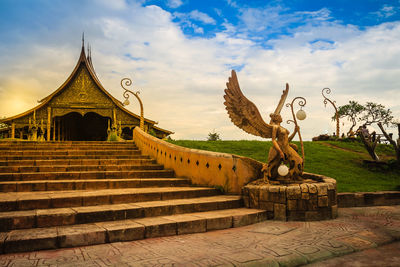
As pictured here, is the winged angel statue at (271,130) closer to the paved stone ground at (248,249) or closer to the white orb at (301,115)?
the white orb at (301,115)

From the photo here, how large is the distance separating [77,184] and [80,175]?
0.87m

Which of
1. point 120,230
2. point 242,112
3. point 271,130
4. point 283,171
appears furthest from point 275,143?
point 120,230

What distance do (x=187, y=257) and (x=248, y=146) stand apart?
12.2 metres

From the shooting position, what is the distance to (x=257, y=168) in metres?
A: 6.23

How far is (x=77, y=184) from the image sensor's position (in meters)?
5.98

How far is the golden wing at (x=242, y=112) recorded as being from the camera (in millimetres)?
6044

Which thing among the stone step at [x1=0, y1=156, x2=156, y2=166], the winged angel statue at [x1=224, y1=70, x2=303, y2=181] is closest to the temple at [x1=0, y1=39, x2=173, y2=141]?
the stone step at [x1=0, y1=156, x2=156, y2=166]

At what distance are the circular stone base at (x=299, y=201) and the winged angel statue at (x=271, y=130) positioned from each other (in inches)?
23.2

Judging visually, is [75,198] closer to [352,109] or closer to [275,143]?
[275,143]

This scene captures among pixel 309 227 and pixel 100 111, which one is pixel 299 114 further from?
pixel 100 111

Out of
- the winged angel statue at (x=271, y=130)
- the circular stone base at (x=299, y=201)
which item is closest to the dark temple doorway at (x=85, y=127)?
the winged angel statue at (x=271, y=130)

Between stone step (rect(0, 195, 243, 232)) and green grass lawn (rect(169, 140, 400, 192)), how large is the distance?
502cm

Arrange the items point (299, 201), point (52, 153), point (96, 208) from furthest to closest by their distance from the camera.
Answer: point (52, 153) < point (299, 201) < point (96, 208)

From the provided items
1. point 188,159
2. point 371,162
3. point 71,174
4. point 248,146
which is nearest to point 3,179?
point 71,174
